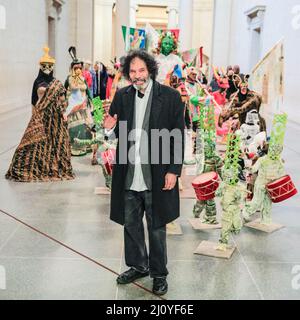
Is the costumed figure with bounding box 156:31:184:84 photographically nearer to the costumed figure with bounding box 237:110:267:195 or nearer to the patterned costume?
the costumed figure with bounding box 237:110:267:195

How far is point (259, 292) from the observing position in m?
3.61

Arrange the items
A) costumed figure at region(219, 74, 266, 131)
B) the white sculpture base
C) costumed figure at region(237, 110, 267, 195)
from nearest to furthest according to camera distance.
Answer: the white sculpture base
costumed figure at region(237, 110, 267, 195)
costumed figure at region(219, 74, 266, 131)

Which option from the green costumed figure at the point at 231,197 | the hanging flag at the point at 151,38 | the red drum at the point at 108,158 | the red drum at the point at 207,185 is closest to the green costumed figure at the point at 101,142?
the red drum at the point at 108,158

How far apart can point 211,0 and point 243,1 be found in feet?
17.4

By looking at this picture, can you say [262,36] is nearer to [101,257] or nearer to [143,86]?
[101,257]

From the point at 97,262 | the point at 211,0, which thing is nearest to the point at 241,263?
the point at 97,262

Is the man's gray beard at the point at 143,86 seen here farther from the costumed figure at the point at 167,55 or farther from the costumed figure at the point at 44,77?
the costumed figure at the point at 44,77

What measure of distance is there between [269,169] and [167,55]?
109 inches

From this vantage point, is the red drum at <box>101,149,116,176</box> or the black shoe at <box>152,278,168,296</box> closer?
the black shoe at <box>152,278,168,296</box>

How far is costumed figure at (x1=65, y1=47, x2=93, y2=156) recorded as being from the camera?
891 cm

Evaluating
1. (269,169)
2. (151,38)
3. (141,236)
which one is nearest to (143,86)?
(141,236)

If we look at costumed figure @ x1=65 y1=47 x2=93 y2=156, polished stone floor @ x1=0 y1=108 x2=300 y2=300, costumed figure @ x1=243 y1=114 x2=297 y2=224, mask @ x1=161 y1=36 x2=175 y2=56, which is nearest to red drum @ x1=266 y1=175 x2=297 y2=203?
costumed figure @ x1=243 y1=114 x2=297 y2=224

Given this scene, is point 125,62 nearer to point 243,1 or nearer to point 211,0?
point 243,1

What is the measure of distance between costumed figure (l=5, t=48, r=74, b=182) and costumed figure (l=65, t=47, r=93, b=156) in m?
1.84
